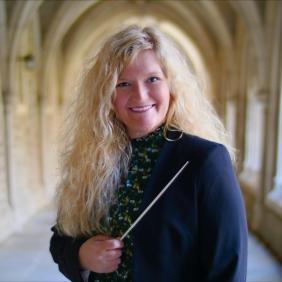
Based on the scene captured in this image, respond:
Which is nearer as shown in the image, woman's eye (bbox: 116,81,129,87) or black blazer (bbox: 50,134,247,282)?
black blazer (bbox: 50,134,247,282)

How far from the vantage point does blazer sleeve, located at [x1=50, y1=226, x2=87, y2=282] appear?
116 centimetres

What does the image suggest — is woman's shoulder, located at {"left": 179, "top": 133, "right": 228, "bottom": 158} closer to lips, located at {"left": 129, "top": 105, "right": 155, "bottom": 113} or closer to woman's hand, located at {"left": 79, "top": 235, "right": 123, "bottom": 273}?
lips, located at {"left": 129, "top": 105, "right": 155, "bottom": 113}

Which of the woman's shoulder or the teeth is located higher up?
the teeth

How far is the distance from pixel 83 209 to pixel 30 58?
6.03 m

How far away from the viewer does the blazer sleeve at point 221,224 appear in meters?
0.91

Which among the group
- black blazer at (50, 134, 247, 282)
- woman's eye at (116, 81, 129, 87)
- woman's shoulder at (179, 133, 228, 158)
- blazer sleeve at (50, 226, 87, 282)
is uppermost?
woman's eye at (116, 81, 129, 87)

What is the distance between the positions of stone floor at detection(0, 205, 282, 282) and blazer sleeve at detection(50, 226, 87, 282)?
3.15m

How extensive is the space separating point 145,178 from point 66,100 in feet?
11.1

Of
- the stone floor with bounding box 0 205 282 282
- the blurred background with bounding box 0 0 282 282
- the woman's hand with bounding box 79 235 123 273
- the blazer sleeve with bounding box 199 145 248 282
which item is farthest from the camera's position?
the blurred background with bounding box 0 0 282 282

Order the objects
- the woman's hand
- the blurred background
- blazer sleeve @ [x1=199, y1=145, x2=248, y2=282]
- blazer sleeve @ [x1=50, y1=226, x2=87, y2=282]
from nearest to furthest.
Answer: blazer sleeve @ [x1=199, y1=145, x2=248, y2=282] → the woman's hand → blazer sleeve @ [x1=50, y1=226, x2=87, y2=282] → the blurred background

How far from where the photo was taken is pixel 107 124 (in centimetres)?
120

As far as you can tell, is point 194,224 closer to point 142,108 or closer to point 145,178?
point 145,178

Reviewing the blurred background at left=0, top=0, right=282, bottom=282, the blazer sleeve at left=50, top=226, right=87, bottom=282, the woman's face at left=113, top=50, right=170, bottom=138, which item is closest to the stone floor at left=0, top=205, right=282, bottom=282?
the blurred background at left=0, top=0, right=282, bottom=282

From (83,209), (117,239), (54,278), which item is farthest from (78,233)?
(54,278)
